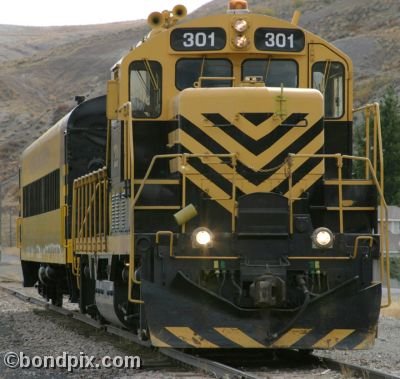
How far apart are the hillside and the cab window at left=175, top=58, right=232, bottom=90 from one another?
55.7 m

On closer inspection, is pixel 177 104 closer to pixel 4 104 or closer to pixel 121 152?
pixel 121 152

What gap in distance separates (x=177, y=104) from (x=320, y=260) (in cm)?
255

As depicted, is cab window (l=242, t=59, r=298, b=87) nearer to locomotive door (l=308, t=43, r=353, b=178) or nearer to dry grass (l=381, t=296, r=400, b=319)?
locomotive door (l=308, t=43, r=353, b=178)

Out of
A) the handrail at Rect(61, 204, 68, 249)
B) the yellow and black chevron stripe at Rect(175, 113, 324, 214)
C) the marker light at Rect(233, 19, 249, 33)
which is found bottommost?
the handrail at Rect(61, 204, 68, 249)

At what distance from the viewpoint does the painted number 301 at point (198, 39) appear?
497 inches

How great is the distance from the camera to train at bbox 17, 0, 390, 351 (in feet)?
36.8

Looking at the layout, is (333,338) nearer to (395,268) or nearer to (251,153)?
(251,153)

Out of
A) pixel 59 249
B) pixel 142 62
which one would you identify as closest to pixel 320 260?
pixel 142 62

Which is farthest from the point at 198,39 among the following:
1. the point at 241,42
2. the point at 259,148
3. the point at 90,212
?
the point at 90,212

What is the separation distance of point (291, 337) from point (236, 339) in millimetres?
601

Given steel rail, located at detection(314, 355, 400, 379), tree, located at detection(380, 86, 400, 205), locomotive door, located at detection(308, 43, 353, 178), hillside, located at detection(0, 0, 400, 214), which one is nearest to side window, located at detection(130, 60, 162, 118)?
locomotive door, located at detection(308, 43, 353, 178)

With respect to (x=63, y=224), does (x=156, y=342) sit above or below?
below

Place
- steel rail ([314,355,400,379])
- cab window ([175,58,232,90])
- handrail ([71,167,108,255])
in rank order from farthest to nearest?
handrail ([71,167,108,255]) → cab window ([175,58,232,90]) → steel rail ([314,355,400,379])

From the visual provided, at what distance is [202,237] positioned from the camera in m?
11.3
